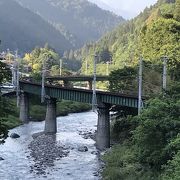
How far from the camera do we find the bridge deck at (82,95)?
2530 inches

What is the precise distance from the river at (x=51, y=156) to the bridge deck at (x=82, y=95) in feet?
21.4

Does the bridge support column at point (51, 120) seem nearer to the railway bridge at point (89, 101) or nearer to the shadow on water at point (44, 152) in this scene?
the railway bridge at point (89, 101)

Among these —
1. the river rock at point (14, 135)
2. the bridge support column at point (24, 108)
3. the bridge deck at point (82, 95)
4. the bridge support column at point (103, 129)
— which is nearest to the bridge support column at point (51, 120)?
the bridge deck at point (82, 95)

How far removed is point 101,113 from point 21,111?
36.7 m

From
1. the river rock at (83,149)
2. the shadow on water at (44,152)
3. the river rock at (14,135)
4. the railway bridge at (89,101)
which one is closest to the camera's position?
the shadow on water at (44,152)

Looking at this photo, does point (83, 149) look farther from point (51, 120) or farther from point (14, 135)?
point (51, 120)

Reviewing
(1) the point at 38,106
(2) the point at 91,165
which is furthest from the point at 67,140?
(1) the point at 38,106

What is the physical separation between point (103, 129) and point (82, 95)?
938cm

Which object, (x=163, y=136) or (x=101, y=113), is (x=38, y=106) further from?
(x=163, y=136)

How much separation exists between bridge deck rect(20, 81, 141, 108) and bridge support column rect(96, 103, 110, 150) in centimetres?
137

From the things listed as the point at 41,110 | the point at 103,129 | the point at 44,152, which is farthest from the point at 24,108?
the point at 44,152

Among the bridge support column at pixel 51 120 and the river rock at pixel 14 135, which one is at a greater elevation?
the bridge support column at pixel 51 120

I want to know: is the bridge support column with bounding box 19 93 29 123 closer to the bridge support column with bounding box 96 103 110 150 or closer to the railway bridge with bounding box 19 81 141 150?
the railway bridge with bounding box 19 81 141 150

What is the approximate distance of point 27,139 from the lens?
7656cm
